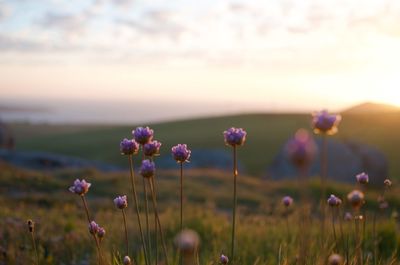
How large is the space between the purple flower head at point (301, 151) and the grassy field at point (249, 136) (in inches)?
1186

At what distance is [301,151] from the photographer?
1.88 metres

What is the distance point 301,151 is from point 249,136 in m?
49.3

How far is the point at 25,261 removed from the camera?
17.6 ft

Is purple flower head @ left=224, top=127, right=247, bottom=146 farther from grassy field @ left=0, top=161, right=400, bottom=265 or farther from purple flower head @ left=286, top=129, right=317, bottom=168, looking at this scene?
purple flower head @ left=286, top=129, right=317, bottom=168

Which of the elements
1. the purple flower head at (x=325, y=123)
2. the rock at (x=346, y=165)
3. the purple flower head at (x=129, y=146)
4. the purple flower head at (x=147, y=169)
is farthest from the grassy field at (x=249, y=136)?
the purple flower head at (x=325, y=123)

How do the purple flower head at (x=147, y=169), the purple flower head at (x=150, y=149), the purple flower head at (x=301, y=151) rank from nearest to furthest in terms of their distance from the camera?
the purple flower head at (x=301, y=151) → the purple flower head at (x=147, y=169) → the purple flower head at (x=150, y=149)

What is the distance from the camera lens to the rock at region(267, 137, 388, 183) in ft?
85.1

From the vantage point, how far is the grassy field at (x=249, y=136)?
4141 centimetres

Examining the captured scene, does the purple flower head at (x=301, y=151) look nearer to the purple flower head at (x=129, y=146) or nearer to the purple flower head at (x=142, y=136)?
the purple flower head at (x=142, y=136)

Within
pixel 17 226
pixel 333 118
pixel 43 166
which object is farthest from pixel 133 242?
pixel 43 166

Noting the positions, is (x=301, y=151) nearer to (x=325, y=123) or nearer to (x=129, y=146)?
(x=325, y=123)

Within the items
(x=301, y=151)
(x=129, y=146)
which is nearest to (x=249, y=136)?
(x=129, y=146)

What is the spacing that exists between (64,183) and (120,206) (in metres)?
13.2

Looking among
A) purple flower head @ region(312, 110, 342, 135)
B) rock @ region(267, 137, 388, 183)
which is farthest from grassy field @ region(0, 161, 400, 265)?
rock @ region(267, 137, 388, 183)
